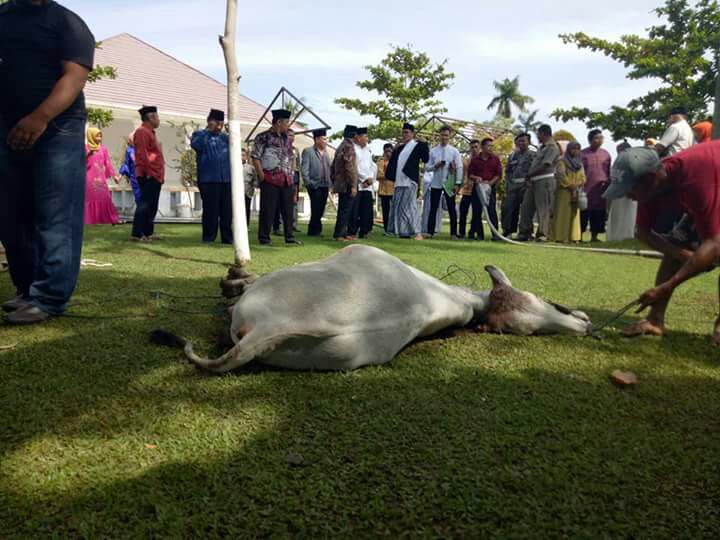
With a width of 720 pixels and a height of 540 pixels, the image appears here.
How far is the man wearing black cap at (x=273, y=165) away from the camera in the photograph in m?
7.89

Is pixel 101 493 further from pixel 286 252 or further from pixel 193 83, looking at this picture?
pixel 193 83

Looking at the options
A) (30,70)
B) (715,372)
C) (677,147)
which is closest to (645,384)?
(715,372)

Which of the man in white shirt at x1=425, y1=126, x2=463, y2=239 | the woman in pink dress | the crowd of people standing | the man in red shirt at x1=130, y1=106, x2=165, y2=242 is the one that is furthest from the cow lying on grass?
the woman in pink dress

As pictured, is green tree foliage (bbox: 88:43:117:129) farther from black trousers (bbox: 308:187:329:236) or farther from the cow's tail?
the cow's tail

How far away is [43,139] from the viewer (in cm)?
330

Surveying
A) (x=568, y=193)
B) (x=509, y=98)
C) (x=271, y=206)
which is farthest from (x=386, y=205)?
(x=509, y=98)

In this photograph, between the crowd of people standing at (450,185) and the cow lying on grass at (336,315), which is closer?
the cow lying on grass at (336,315)

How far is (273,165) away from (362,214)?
277cm

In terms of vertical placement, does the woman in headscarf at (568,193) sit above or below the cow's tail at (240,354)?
above

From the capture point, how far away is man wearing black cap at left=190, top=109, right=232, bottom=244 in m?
7.74

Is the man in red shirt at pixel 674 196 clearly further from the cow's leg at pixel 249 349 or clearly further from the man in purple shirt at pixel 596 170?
the man in purple shirt at pixel 596 170

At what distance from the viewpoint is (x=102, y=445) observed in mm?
1900

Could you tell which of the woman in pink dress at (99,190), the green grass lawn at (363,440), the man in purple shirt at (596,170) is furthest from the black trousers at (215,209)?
the man in purple shirt at (596,170)

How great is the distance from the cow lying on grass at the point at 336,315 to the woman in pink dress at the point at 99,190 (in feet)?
30.2
